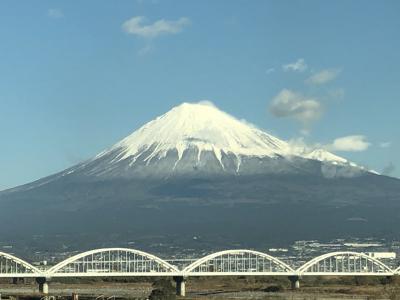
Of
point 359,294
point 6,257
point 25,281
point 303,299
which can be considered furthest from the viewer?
point 25,281

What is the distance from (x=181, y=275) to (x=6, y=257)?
60.3ft

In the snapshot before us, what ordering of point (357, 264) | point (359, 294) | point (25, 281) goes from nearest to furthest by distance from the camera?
point (359, 294) → point (25, 281) → point (357, 264)

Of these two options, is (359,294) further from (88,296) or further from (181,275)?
(88,296)

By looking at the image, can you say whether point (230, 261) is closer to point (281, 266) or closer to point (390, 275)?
point (281, 266)

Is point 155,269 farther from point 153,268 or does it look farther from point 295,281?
point 295,281

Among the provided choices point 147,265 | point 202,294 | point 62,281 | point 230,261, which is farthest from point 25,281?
point 202,294

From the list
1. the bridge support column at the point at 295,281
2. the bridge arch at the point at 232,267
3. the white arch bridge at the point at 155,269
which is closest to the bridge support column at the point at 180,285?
the white arch bridge at the point at 155,269

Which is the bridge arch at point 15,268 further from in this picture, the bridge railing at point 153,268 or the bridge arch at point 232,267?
the bridge arch at point 232,267

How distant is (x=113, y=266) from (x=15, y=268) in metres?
17.2

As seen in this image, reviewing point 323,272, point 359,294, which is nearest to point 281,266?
point 323,272

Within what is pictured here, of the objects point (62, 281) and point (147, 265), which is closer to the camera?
point (147, 265)

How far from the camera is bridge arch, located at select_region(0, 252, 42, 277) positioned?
104438 millimetres

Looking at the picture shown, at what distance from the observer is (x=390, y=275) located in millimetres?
118062

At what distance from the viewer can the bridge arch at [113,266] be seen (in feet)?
355
